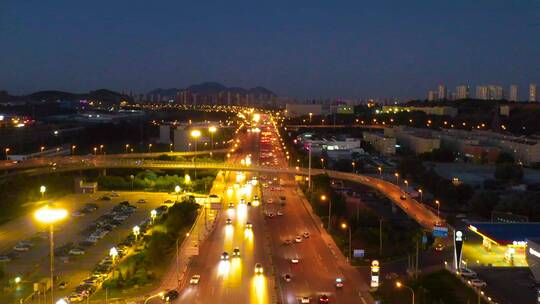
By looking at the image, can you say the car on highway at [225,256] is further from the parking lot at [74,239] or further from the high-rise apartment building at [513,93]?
the high-rise apartment building at [513,93]

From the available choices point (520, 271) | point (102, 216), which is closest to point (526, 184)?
point (520, 271)

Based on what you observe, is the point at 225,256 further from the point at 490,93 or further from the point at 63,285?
the point at 490,93

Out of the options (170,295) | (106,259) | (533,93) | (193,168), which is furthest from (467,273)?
(533,93)

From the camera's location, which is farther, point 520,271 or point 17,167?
point 17,167

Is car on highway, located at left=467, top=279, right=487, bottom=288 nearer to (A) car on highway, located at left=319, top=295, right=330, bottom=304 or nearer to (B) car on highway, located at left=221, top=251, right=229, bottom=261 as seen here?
(A) car on highway, located at left=319, top=295, right=330, bottom=304

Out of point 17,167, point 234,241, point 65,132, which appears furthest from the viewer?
point 65,132

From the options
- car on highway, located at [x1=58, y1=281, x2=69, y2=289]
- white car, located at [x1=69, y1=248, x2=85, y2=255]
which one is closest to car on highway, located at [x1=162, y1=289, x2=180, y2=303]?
car on highway, located at [x1=58, y1=281, x2=69, y2=289]

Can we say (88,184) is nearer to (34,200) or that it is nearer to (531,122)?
(34,200)
